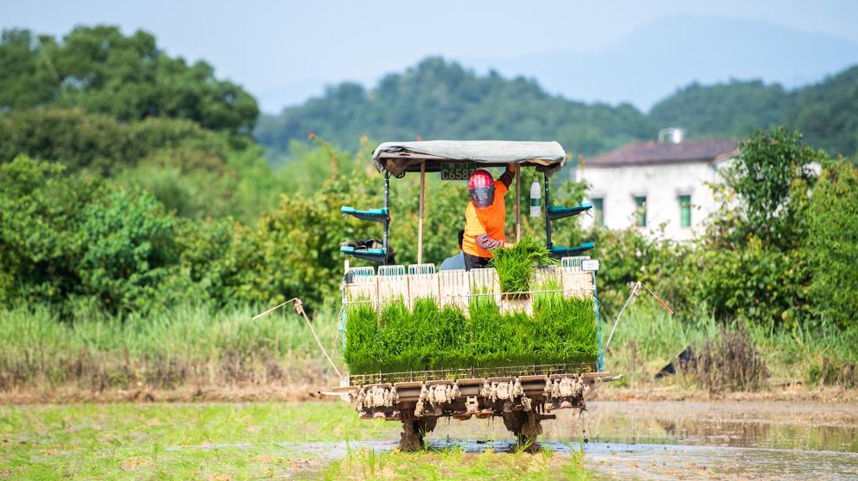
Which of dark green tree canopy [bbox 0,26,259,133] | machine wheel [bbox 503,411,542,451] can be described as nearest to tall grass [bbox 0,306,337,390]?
machine wheel [bbox 503,411,542,451]

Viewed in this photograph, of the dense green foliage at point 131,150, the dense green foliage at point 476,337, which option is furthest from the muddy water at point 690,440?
the dense green foliage at point 131,150

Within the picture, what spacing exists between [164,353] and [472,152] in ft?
34.5

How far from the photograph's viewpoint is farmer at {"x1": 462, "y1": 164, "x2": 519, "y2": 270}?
478 inches

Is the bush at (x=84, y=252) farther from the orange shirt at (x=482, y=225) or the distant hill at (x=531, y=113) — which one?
the distant hill at (x=531, y=113)

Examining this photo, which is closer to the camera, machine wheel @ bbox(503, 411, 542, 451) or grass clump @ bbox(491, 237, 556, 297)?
grass clump @ bbox(491, 237, 556, 297)

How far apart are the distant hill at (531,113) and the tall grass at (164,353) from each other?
187ft

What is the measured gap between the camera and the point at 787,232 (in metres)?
21.6

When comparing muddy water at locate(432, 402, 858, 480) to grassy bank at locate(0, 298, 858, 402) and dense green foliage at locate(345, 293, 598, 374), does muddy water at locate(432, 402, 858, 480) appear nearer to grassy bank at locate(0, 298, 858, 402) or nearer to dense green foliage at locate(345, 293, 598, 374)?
dense green foliage at locate(345, 293, 598, 374)

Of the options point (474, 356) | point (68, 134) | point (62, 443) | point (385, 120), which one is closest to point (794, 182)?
point (474, 356)

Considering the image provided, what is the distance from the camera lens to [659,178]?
5534 cm

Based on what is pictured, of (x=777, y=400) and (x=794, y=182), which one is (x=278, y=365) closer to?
(x=777, y=400)

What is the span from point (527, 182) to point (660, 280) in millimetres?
3249

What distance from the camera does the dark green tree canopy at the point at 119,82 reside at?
70562 millimetres

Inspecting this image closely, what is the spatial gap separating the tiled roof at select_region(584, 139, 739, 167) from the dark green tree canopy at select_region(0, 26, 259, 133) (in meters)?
26.5
